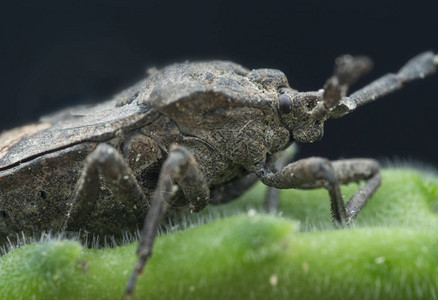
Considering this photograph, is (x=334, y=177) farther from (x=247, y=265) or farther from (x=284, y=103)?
(x=247, y=265)

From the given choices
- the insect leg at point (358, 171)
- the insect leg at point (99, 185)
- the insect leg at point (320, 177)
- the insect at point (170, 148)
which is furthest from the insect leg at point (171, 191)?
the insect leg at point (358, 171)

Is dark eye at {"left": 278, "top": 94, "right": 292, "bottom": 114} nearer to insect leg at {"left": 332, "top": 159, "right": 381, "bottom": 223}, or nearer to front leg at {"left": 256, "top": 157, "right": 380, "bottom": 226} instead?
A: front leg at {"left": 256, "top": 157, "right": 380, "bottom": 226}

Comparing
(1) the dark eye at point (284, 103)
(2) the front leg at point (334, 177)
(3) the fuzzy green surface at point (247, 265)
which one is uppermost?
(1) the dark eye at point (284, 103)

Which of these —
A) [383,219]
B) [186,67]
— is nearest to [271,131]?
[186,67]

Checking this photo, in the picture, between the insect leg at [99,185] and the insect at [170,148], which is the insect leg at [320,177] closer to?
the insect at [170,148]

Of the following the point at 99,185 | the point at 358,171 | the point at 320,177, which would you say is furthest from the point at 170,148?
the point at 358,171

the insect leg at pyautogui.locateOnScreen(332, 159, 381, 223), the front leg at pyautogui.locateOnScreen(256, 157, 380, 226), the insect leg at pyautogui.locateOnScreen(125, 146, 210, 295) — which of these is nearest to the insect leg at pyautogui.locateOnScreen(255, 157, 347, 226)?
the front leg at pyautogui.locateOnScreen(256, 157, 380, 226)

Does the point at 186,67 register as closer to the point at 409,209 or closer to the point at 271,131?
the point at 271,131
